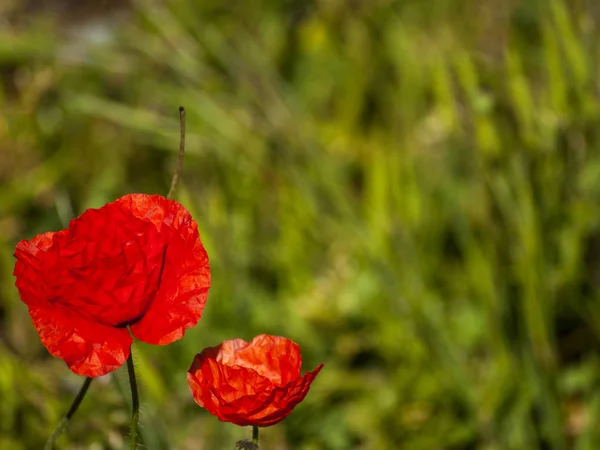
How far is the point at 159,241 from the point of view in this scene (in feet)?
2.06

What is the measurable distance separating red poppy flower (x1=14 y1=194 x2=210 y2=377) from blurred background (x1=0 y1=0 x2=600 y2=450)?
40 cm

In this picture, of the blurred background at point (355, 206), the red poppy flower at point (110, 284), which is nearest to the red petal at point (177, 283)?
the red poppy flower at point (110, 284)

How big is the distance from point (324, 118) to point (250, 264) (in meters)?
0.67

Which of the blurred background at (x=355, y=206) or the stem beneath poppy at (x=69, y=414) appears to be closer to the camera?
the stem beneath poppy at (x=69, y=414)

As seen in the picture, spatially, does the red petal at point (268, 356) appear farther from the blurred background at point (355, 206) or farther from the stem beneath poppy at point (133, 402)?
the blurred background at point (355, 206)

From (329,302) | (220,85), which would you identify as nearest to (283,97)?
(220,85)

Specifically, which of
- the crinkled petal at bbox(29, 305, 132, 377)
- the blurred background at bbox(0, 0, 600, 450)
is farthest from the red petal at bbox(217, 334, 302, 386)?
the blurred background at bbox(0, 0, 600, 450)

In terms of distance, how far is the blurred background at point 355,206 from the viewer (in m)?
1.53

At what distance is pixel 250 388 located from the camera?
0.62 m

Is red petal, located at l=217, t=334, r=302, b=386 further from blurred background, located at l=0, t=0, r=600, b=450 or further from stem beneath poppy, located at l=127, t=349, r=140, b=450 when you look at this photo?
blurred background, located at l=0, t=0, r=600, b=450

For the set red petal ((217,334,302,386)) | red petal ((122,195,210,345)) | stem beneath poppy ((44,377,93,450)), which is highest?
red petal ((122,195,210,345))

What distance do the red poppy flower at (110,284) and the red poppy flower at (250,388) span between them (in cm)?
5

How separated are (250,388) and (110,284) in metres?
0.13

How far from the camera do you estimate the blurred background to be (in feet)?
5.00
